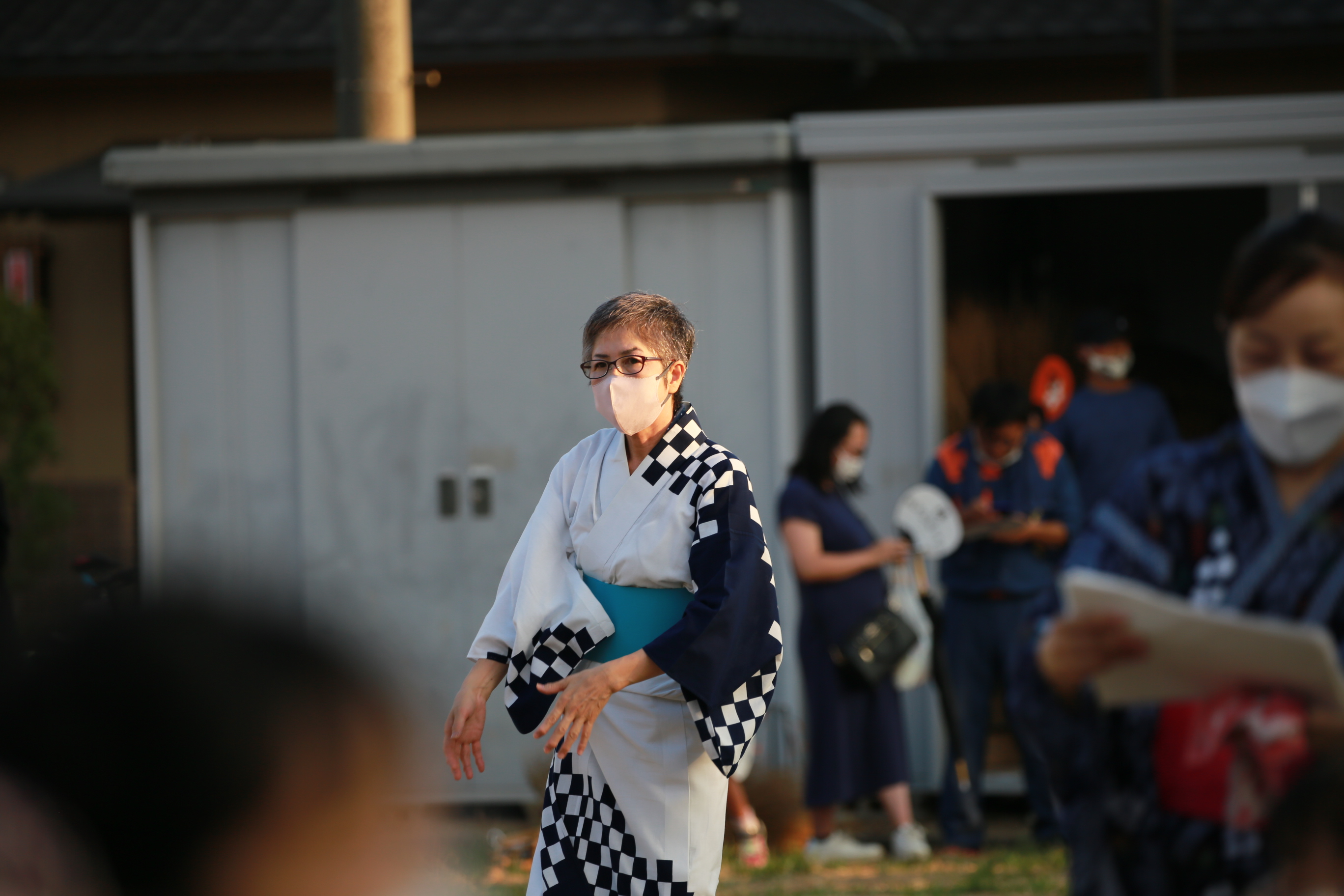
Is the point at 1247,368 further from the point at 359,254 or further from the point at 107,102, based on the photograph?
the point at 107,102

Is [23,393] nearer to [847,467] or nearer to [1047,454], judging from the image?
[847,467]

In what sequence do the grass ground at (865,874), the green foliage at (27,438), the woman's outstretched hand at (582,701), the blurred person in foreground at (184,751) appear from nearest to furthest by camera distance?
the blurred person in foreground at (184,751)
the woman's outstretched hand at (582,701)
the grass ground at (865,874)
the green foliage at (27,438)

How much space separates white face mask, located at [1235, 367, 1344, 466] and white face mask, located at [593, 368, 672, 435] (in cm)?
155

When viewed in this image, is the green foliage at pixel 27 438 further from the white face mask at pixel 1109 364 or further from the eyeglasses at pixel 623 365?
the eyeglasses at pixel 623 365

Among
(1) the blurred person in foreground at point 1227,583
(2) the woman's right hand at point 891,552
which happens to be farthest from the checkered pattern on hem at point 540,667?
(2) the woman's right hand at point 891,552

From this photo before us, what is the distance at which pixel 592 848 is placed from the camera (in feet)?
10.0

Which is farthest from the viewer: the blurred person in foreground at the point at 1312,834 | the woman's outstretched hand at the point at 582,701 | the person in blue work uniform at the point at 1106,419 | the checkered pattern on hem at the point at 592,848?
the person in blue work uniform at the point at 1106,419

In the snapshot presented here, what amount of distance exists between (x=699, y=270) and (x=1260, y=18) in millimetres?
5775

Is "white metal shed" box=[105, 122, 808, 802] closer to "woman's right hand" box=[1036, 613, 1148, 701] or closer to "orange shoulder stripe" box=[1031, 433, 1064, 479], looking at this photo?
"orange shoulder stripe" box=[1031, 433, 1064, 479]

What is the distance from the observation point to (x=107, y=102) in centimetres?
1086

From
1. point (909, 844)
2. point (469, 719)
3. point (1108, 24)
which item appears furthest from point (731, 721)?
point (1108, 24)

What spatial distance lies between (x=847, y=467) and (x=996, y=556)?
2.09ft

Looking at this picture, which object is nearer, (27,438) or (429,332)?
(429,332)

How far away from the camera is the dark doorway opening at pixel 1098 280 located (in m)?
6.27
